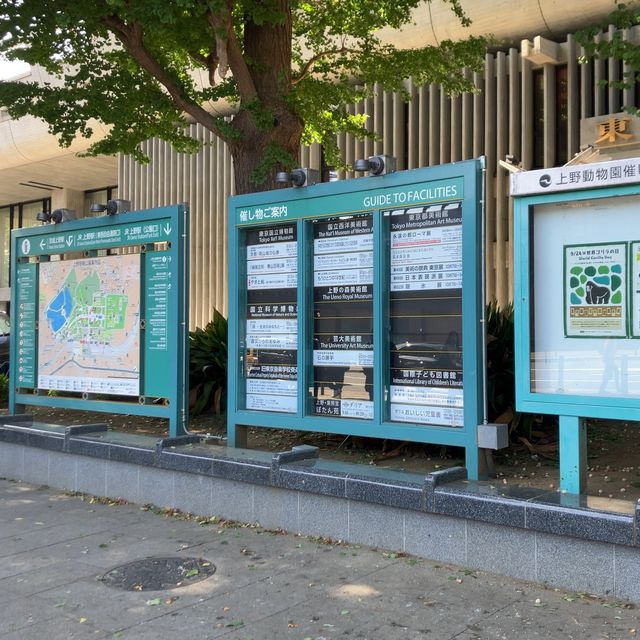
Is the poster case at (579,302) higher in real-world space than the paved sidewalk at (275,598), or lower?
higher

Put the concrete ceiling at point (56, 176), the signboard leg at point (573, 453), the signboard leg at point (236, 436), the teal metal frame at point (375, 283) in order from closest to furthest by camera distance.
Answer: the signboard leg at point (573, 453) → the teal metal frame at point (375, 283) → the signboard leg at point (236, 436) → the concrete ceiling at point (56, 176)

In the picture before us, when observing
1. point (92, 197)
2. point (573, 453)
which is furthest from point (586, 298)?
point (92, 197)

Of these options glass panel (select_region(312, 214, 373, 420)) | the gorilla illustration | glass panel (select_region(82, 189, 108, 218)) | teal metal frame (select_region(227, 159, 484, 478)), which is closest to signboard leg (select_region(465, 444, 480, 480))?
teal metal frame (select_region(227, 159, 484, 478))

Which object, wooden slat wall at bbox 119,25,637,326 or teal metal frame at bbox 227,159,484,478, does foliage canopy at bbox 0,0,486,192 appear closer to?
teal metal frame at bbox 227,159,484,478

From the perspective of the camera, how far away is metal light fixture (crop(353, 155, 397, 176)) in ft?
19.7

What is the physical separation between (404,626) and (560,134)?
1025 cm

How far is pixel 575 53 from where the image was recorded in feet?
39.0

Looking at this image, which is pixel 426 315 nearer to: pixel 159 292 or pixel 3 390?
pixel 159 292

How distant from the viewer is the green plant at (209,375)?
9.13 metres

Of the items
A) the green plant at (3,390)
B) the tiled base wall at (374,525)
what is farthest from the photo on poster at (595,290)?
the green plant at (3,390)

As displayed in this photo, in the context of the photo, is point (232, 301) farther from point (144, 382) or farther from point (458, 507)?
point (458, 507)

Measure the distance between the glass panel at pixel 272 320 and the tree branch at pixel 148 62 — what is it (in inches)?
80.3

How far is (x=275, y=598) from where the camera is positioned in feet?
14.8

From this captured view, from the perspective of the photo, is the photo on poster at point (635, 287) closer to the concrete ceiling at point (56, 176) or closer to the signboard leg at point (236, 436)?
the signboard leg at point (236, 436)
